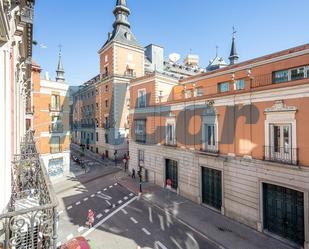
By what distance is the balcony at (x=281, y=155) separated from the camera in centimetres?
1223

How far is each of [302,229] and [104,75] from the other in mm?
36274

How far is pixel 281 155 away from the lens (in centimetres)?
1295

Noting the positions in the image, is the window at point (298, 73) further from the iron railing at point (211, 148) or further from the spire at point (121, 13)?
the spire at point (121, 13)

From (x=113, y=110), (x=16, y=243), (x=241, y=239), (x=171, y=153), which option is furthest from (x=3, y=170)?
(x=113, y=110)

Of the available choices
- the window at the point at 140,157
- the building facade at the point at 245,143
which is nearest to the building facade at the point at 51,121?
the window at the point at 140,157

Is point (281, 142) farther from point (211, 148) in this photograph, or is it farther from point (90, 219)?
point (90, 219)

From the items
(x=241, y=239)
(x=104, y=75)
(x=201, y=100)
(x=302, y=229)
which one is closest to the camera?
(x=302, y=229)

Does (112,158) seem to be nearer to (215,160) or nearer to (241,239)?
(215,160)

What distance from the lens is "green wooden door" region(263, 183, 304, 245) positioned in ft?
40.5

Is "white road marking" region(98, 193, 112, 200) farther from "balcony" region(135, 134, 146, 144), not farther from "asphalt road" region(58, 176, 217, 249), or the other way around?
"balcony" region(135, 134, 146, 144)

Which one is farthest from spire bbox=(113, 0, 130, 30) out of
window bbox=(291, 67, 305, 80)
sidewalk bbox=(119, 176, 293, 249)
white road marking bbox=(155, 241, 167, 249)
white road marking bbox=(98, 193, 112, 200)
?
white road marking bbox=(155, 241, 167, 249)

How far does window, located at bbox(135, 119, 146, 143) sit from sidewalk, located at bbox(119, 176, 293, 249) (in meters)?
6.89

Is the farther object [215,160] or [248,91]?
[215,160]

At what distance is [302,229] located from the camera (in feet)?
40.0
